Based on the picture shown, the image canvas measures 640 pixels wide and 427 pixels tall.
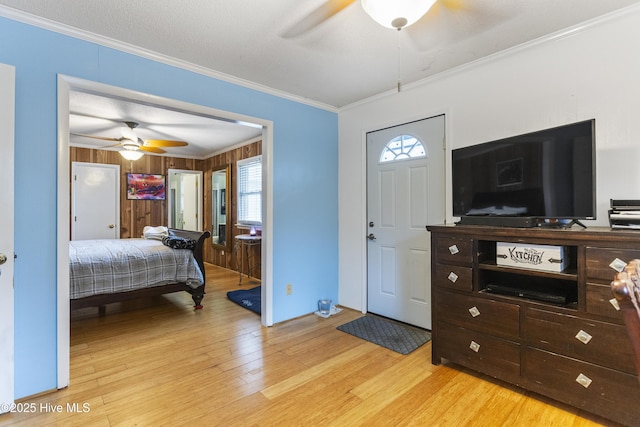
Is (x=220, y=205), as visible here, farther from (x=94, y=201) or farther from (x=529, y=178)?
(x=529, y=178)

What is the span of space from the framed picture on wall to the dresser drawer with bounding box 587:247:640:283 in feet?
21.7

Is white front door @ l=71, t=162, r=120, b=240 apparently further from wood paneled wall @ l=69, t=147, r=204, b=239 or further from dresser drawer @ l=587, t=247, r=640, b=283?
dresser drawer @ l=587, t=247, r=640, b=283

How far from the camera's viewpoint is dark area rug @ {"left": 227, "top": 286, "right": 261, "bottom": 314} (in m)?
3.75

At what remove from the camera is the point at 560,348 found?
1795mm

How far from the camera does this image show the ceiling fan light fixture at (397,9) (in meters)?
1.43

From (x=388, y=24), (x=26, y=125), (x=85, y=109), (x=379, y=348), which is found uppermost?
(x=85, y=109)

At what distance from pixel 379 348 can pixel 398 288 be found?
2.46 feet

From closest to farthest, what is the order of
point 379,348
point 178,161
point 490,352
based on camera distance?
1. point 490,352
2. point 379,348
3. point 178,161

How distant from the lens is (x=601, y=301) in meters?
1.67

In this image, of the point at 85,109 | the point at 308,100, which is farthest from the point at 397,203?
the point at 85,109

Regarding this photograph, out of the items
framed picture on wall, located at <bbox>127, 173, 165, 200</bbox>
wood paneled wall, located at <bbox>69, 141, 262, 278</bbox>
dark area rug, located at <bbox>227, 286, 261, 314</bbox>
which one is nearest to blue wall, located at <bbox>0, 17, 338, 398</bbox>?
dark area rug, located at <bbox>227, 286, 261, 314</bbox>

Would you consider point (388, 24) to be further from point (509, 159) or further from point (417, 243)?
point (417, 243)

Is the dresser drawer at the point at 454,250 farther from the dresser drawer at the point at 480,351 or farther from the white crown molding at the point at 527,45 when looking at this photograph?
the white crown molding at the point at 527,45

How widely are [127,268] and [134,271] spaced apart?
8 cm
